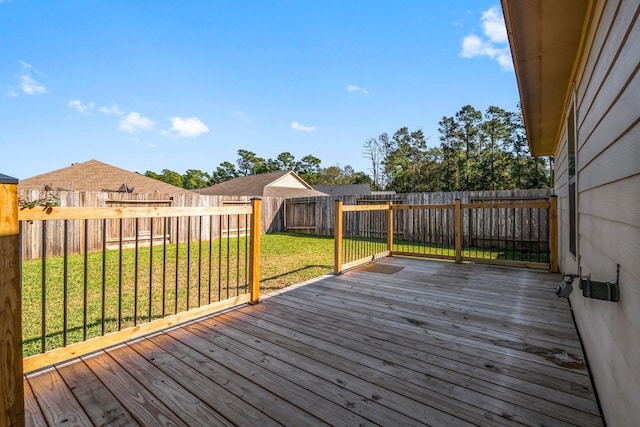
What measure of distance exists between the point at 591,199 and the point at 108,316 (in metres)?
4.13

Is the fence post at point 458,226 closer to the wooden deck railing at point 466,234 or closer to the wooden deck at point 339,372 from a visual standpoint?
the wooden deck railing at point 466,234

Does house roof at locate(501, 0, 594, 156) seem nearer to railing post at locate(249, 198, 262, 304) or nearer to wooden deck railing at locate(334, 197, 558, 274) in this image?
wooden deck railing at locate(334, 197, 558, 274)

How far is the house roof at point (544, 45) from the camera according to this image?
1.92m

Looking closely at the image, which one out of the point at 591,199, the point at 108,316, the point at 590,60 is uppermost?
the point at 590,60

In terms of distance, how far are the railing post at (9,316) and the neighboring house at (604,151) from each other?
2264 mm

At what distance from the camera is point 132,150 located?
3219 cm

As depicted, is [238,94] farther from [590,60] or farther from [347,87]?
[590,60]

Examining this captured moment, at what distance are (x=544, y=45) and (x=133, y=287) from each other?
5.44 meters

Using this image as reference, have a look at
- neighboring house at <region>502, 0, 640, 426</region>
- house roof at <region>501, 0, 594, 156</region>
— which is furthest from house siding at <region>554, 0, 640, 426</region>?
house roof at <region>501, 0, 594, 156</region>

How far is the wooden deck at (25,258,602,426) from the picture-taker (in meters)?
1.41

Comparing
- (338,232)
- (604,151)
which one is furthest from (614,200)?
(338,232)

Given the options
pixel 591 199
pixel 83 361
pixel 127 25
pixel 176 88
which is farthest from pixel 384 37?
pixel 83 361

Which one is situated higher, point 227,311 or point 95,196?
point 95,196

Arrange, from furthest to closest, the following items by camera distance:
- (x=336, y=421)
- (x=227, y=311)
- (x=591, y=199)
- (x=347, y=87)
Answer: (x=347, y=87) → (x=227, y=311) → (x=591, y=199) → (x=336, y=421)
